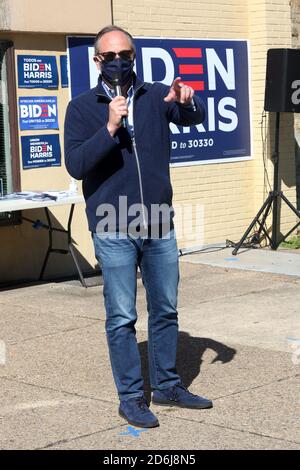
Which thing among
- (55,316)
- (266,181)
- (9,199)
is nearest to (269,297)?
(55,316)

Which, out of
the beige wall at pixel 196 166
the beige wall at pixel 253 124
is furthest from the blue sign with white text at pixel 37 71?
the beige wall at pixel 253 124

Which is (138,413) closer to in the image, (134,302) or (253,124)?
(134,302)

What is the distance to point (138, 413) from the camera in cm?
568

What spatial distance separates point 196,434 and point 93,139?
1.72 metres

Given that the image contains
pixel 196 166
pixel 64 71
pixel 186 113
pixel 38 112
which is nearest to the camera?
pixel 186 113

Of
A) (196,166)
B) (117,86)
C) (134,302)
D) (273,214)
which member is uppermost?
(117,86)

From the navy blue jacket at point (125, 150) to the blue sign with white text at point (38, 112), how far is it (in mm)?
4705

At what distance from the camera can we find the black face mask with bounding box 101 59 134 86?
18.4ft

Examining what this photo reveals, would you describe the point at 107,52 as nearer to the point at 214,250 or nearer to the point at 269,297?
the point at 269,297

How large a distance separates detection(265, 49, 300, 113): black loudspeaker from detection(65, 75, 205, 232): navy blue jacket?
20.6 feet

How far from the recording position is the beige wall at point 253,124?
39.4 feet

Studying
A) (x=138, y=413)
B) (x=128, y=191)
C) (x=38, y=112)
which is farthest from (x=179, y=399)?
(x=38, y=112)

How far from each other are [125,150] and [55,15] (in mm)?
5110
